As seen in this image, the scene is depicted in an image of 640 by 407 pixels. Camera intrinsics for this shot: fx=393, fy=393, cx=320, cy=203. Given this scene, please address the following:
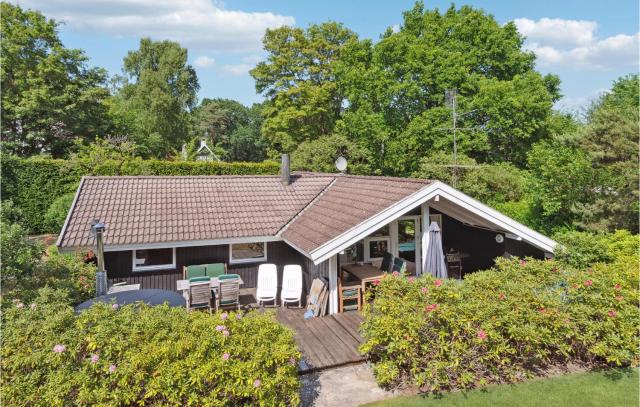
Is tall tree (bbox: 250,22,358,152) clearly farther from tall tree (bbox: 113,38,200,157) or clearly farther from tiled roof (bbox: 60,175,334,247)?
tiled roof (bbox: 60,175,334,247)

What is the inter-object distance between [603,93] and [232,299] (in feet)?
160

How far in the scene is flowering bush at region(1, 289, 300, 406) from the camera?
208 inches

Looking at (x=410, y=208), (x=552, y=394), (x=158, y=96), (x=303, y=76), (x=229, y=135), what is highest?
(x=303, y=76)

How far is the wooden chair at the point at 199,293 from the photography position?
10148 mm

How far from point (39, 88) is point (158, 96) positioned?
1239cm

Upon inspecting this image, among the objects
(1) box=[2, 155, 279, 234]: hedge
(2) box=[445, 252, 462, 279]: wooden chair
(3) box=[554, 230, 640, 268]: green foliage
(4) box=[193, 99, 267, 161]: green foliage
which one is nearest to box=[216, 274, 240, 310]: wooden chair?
(2) box=[445, 252, 462, 279]: wooden chair

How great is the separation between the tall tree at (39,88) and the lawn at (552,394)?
30.1 meters

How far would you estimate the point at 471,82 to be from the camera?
2586 centimetres

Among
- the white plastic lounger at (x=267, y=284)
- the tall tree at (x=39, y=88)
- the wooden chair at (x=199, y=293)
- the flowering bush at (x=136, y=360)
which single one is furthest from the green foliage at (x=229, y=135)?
the flowering bush at (x=136, y=360)

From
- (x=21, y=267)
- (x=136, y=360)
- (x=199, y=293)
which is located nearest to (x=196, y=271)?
(x=199, y=293)

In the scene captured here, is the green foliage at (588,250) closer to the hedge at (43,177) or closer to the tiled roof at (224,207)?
the tiled roof at (224,207)

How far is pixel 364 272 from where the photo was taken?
1145 centimetres

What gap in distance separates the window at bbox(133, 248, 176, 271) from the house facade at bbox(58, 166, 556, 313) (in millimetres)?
30

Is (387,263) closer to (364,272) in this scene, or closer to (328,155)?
(364,272)
